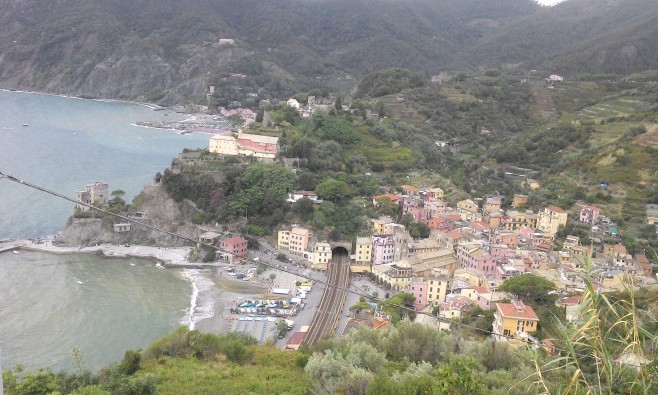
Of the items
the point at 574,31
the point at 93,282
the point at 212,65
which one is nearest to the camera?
the point at 93,282

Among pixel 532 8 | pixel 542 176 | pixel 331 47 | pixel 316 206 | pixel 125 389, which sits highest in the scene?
pixel 532 8

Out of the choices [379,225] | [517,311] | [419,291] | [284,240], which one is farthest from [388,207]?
[517,311]

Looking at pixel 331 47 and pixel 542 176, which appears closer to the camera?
pixel 542 176

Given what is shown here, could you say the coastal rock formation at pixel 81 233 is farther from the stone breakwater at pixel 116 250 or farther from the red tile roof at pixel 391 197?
the red tile roof at pixel 391 197

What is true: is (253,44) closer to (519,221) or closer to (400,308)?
(519,221)

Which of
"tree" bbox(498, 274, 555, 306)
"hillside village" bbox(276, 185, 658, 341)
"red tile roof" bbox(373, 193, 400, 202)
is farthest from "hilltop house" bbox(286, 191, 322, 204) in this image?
"tree" bbox(498, 274, 555, 306)

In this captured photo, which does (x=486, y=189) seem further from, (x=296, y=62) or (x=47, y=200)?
(x=296, y=62)

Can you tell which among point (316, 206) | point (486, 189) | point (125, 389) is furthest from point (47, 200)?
point (125, 389)
